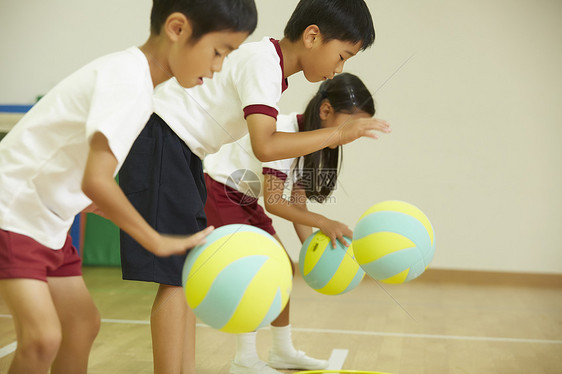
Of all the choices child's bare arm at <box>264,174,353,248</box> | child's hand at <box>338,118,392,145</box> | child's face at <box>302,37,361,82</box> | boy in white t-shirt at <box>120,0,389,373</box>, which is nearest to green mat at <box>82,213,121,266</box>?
child's bare arm at <box>264,174,353,248</box>

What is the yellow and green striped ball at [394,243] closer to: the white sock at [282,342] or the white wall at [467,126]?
the white sock at [282,342]

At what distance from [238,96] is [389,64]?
9.47 feet

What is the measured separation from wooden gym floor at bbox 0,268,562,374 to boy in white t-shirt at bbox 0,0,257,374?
1034 mm

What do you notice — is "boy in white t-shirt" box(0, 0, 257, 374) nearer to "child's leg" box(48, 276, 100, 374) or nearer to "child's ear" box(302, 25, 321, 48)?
"child's leg" box(48, 276, 100, 374)

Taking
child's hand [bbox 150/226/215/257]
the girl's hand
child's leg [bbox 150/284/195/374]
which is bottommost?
child's leg [bbox 150/284/195/374]

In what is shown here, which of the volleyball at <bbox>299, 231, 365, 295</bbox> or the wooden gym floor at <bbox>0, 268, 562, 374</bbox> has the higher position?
the volleyball at <bbox>299, 231, 365, 295</bbox>

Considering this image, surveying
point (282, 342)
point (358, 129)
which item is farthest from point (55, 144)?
point (282, 342)

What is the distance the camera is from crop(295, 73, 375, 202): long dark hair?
82.5 inches

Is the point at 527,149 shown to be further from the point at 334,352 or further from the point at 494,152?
the point at 334,352

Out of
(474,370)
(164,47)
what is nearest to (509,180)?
(474,370)

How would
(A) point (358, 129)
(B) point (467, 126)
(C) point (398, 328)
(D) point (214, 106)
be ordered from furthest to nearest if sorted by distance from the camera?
(B) point (467, 126) → (C) point (398, 328) → (D) point (214, 106) → (A) point (358, 129)

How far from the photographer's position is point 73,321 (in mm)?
1291

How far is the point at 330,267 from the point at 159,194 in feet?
2.13

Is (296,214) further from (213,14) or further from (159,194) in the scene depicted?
(213,14)
